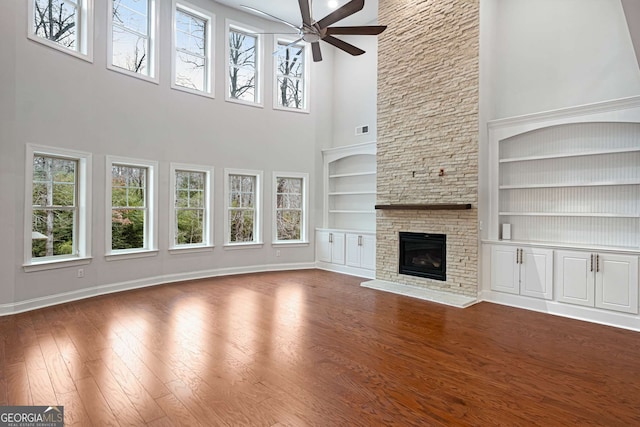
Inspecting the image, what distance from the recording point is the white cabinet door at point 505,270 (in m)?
5.27

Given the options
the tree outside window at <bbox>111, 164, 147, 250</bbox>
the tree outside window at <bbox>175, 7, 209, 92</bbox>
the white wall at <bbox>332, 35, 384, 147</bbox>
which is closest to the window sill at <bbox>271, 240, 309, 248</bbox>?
the white wall at <bbox>332, 35, 384, 147</bbox>

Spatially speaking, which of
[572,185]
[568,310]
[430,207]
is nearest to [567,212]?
[572,185]

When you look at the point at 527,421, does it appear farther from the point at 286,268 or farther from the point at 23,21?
the point at 23,21

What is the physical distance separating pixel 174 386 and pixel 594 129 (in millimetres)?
5907

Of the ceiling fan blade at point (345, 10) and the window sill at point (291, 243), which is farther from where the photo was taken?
the window sill at point (291, 243)

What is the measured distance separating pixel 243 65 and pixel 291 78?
1.17 m

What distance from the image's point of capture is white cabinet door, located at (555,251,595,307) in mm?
4590

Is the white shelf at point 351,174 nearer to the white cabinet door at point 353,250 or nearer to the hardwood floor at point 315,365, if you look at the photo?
the white cabinet door at point 353,250

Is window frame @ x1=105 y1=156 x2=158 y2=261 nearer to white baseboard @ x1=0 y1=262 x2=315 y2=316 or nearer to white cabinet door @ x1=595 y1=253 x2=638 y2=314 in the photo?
white baseboard @ x1=0 y1=262 x2=315 y2=316

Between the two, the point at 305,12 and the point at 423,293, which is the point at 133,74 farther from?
the point at 423,293

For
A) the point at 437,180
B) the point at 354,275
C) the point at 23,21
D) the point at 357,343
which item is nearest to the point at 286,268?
the point at 354,275

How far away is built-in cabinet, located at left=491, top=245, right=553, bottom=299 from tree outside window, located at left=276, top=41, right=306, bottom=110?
538 centimetres

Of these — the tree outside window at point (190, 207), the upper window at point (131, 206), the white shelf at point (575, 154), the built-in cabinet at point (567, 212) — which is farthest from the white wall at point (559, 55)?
the upper window at point (131, 206)

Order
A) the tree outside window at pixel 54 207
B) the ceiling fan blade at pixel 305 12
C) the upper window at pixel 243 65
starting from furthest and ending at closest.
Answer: the upper window at pixel 243 65
the tree outside window at pixel 54 207
the ceiling fan blade at pixel 305 12
